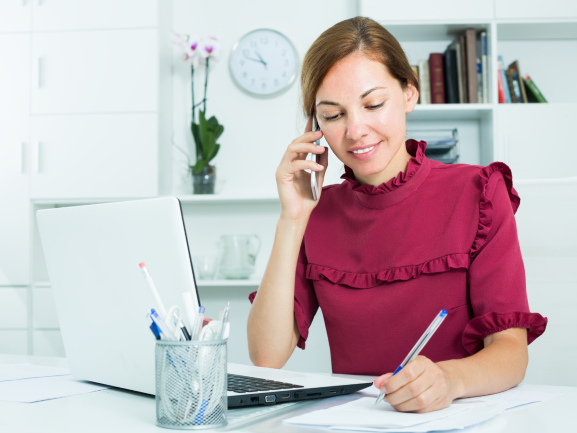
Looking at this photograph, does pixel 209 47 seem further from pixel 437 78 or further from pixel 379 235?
pixel 379 235

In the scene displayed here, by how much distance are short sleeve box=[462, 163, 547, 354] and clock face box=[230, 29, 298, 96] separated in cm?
197

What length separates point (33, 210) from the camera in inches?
109

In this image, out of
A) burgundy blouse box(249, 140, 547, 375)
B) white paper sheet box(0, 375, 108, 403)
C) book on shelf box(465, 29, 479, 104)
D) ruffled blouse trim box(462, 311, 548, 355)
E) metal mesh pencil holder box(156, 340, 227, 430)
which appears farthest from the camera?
book on shelf box(465, 29, 479, 104)

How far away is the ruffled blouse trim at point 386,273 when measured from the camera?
1.04 meters

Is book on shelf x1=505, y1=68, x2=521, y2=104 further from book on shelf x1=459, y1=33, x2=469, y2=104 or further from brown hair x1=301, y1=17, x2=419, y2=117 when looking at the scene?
brown hair x1=301, y1=17, x2=419, y2=117

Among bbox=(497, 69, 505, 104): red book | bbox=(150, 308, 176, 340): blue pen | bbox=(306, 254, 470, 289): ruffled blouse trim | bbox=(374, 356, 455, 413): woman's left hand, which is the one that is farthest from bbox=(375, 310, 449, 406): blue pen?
bbox=(497, 69, 505, 104): red book

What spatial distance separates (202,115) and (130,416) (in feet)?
7.26

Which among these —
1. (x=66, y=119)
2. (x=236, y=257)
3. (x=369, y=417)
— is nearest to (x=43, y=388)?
(x=369, y=417)

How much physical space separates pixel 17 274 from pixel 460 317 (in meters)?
2.37

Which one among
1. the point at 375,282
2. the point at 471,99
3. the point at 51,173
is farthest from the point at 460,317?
the point at 51,173

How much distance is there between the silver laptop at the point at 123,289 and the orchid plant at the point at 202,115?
190cm

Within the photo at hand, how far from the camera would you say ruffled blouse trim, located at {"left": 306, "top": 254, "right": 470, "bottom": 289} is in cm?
104

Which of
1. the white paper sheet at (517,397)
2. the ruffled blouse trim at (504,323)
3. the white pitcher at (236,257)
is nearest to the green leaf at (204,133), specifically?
the white pitcher at (236,257)

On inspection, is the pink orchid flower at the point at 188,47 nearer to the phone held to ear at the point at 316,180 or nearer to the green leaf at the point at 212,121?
the green leaf at the point at 212,121
